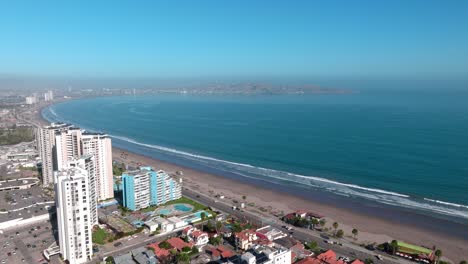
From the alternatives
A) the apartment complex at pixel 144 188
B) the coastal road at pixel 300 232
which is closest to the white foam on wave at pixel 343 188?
the coastal road at pixel 300 232

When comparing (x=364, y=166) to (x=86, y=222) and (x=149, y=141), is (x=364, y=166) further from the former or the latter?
(x=149, y=141)

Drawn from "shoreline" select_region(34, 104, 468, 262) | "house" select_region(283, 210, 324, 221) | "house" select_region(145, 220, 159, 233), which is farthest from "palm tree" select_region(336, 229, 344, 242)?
"house" select_region(145, 220, 159, 233)

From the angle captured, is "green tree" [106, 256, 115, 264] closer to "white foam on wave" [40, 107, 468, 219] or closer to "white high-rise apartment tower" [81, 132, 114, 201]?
"white high-rise apartment tower" [81, 132, 114, 201]

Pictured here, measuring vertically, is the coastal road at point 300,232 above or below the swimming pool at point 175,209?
below

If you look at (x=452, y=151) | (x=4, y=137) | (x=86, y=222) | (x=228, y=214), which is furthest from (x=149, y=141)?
(x=452, y=151)

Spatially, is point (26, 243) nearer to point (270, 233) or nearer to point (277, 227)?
point (270, 233)

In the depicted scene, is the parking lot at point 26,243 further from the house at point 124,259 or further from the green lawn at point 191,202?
the green lawn at point 191,202

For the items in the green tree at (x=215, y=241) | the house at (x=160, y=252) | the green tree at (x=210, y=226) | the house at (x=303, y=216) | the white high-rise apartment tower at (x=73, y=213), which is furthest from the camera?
the house at (x=303, y=216)
